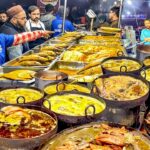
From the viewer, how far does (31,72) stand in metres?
4.20

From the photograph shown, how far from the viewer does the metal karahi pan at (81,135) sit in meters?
2.06

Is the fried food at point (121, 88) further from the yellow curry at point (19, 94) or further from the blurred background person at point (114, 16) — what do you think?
the blurred background person at point (114, 16)

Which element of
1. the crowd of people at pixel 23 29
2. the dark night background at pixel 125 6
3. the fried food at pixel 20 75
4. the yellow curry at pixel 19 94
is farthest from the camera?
the dark night background at pixel 125 6

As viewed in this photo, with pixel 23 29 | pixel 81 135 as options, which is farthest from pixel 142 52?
pixel 23 29

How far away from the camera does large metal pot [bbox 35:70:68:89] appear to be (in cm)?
335

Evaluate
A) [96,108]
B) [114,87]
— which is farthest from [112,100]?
[114,87]

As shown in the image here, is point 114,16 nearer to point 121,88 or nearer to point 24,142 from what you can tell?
point 121,88

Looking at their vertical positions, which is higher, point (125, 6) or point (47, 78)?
point (125, 6)

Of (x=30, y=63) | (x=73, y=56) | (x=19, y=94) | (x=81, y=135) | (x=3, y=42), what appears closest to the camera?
(x=81, y=135)

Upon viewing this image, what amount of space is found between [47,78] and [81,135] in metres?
1.42

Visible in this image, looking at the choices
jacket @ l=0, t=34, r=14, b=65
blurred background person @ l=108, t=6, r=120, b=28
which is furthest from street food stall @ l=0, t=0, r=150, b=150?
blurred background person @ l=108, t=6, r=120, b=28

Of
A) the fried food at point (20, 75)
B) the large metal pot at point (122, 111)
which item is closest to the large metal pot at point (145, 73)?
the large metal pot at point (122, 111)

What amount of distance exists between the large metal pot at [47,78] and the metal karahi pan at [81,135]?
112 cm

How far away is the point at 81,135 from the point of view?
2.23m
